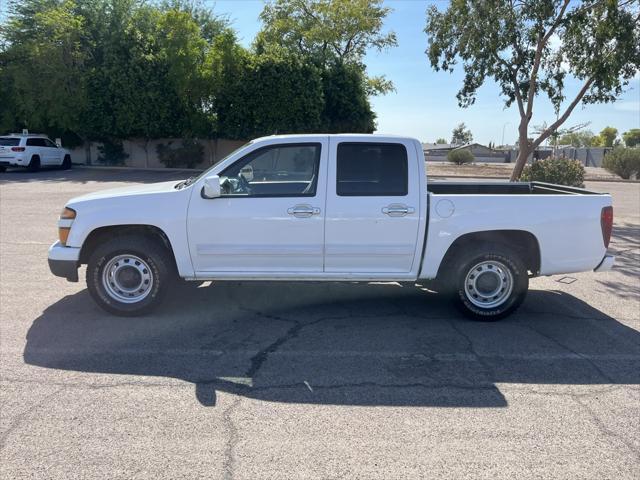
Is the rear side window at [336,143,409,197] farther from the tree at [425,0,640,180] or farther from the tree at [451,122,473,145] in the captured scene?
the tree at [451,122,473,145]

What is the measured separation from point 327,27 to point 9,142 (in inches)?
811

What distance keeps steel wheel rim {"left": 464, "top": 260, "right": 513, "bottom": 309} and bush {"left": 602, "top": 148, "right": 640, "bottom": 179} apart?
30.6 m

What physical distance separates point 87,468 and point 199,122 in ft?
96.0

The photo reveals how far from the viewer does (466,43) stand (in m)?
15.5

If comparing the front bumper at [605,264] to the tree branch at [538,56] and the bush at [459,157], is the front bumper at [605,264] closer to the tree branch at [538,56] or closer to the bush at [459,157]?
the tree branch at [538,56]

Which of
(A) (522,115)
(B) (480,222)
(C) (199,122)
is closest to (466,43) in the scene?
(A) (522,115)

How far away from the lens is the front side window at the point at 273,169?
586 centimetres

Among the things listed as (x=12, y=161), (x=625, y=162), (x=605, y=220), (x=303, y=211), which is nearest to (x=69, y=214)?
(x=303, y=211)

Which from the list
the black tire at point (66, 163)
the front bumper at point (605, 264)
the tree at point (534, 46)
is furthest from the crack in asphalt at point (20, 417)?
the black tire at point (66, 163)

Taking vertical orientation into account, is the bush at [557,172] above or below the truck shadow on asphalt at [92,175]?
above

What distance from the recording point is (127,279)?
6000 mm

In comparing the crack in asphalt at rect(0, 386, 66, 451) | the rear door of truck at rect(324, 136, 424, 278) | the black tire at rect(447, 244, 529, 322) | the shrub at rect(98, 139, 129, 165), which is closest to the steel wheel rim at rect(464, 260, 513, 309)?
the black tire at rect(447, 244, 529, 322)

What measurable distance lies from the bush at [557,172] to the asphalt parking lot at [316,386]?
10078 millimetres

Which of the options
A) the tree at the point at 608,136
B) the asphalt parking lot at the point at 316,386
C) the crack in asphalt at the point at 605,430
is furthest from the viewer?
the tree at the point at 608,136
